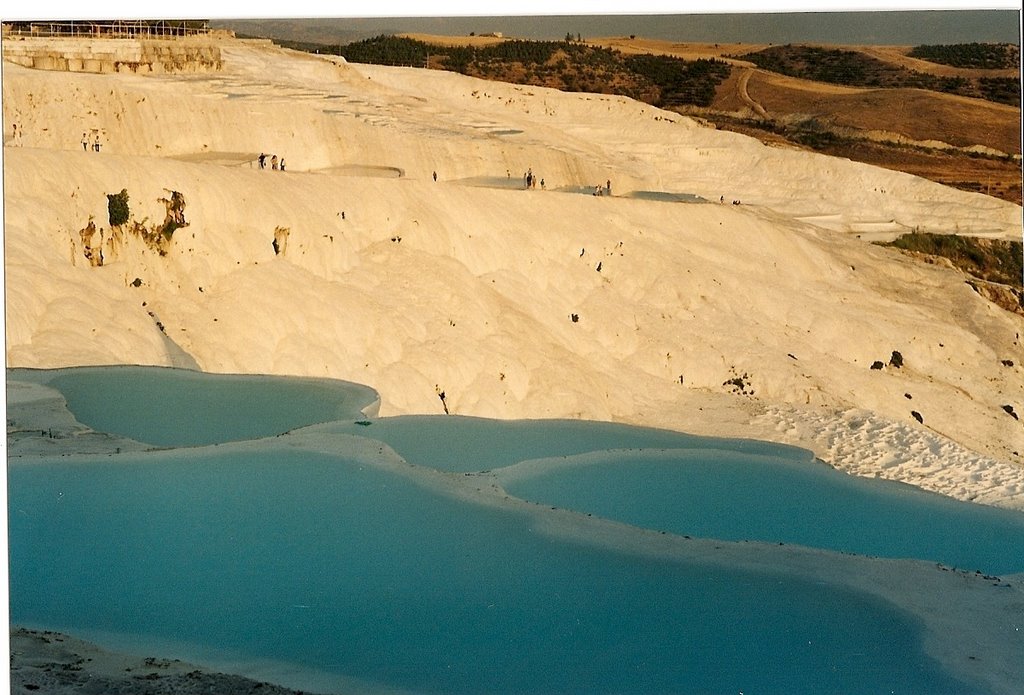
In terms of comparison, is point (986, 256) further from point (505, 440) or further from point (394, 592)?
point (394, 592)

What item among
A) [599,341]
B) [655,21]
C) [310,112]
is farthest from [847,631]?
[310,112]

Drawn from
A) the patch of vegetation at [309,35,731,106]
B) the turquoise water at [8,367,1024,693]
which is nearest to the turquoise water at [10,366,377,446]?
the turquoise water at [8,367,1024,693]

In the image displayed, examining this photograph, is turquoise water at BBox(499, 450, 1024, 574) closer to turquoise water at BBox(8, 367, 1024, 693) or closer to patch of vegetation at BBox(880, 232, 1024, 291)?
turquoise water at BBox(8, 367, 1024, 693)

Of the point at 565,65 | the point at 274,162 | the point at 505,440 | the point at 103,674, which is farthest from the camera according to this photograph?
the point at 274,162

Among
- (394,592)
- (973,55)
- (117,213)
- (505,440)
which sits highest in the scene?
(973,55)

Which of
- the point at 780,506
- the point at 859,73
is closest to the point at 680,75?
the point at 859,73

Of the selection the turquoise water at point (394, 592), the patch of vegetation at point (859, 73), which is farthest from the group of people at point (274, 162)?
the patch of vegetation at point (859, 73)

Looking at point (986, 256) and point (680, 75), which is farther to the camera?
point (986, 256)
